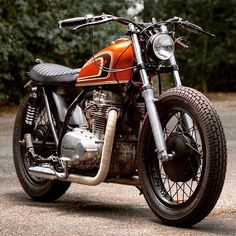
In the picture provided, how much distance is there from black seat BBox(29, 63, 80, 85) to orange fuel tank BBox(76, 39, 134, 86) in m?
0.24

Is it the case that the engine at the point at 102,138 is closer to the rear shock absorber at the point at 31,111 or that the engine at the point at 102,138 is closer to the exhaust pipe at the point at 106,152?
the exhaust pipe at the point at 106,152

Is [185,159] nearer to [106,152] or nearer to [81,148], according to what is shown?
[106,152]

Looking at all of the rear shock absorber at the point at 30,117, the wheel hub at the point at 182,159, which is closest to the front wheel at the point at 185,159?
the wheel hub at the point at 182,159

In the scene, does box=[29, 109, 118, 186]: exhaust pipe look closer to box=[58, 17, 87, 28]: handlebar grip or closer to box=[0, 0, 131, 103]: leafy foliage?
box=[58, 17, 87, 28]: handlebar grip

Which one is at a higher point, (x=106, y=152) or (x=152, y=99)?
(x=152, y=99)

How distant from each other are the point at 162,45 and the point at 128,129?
648mm

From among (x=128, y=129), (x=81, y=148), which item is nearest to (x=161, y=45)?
(x=128, y=129)

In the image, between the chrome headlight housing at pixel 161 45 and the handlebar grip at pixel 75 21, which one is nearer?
the chrome headlight housing at pixel 161 45

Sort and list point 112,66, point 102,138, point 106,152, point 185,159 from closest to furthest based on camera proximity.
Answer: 1. point 185,159
2. point 106,152
3. point 112,66
4. point 102,138

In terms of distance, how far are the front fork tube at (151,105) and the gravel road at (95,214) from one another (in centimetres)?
46

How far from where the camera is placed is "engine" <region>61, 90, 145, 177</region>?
5.58 m

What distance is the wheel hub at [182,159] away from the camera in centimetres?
500

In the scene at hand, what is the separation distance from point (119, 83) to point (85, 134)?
0.46 meters

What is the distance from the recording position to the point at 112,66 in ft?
18.2
